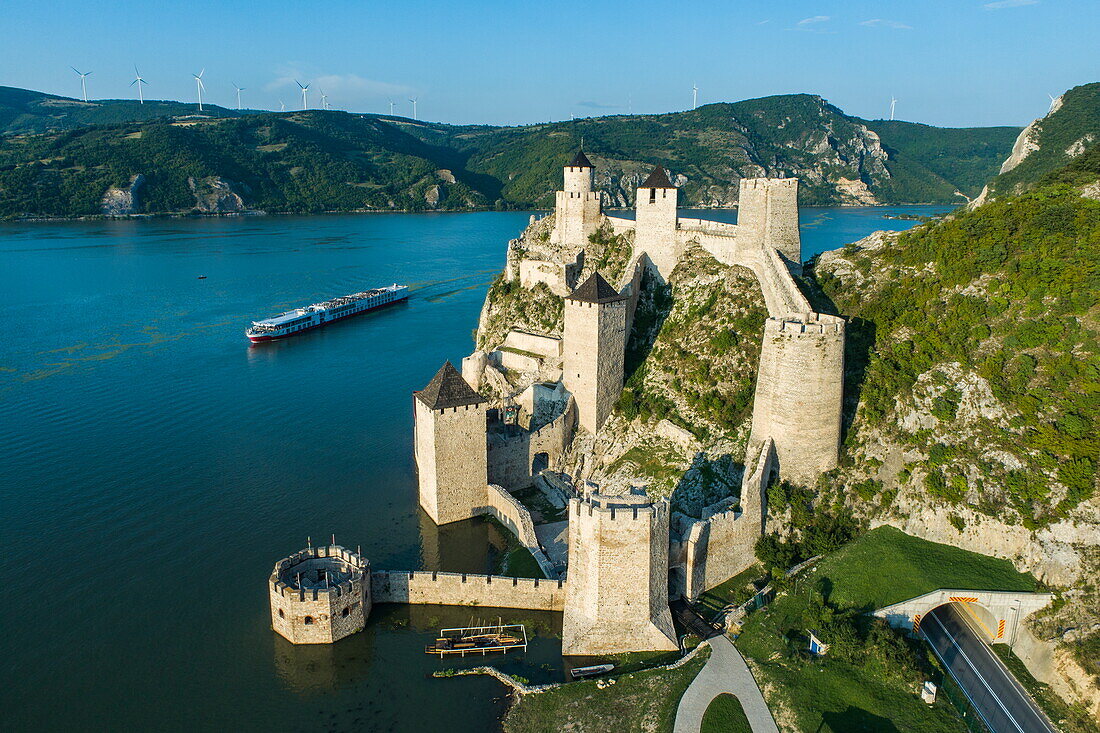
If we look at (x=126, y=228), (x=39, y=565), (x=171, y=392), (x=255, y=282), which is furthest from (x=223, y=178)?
(x=39, y=565)

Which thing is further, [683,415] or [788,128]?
[788,128]

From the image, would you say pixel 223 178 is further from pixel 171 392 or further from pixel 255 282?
pixel 171 392

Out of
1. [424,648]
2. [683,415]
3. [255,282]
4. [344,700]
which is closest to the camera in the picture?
[344,700]

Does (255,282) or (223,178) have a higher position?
(223,178)

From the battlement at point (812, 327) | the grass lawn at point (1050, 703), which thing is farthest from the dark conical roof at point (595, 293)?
the grass lawn at point (1050, 703)

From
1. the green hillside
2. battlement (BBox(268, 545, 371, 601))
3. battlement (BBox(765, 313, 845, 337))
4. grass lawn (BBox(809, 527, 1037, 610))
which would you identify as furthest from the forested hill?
battlement (BBox(268, 545, 371, 601))

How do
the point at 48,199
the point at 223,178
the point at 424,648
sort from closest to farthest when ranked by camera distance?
1. the point at 424,648
2. the point at 48,199
3. the point at 223,178
